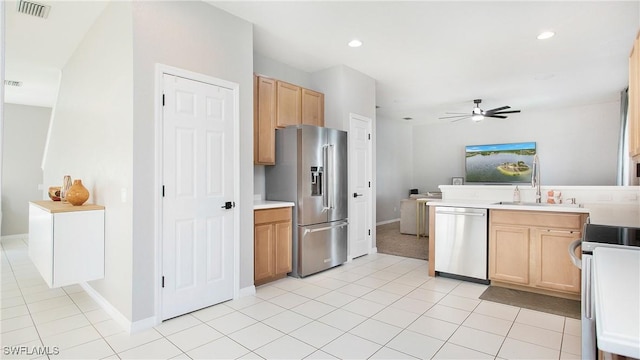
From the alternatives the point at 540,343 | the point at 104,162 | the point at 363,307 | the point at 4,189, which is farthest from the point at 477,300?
the point at 4,189

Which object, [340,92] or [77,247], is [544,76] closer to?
[340,92]

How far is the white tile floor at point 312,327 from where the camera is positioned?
7.41 ft

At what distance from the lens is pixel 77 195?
310cm

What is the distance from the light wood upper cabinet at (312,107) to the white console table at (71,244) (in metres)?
2.56

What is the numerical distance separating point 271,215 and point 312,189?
2.05ft

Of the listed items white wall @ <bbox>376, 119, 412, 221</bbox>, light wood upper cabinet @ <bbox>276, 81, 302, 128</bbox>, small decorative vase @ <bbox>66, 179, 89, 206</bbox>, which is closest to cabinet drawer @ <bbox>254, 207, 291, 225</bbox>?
light wood upper cabinet @ <bbox>276, 81, 302, 128</bbox>

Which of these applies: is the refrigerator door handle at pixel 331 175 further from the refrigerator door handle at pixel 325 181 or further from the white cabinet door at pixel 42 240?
the white cabinet door at pixel 42 240

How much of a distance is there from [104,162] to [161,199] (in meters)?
0.81

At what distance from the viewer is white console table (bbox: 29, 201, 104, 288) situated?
2.80 metres

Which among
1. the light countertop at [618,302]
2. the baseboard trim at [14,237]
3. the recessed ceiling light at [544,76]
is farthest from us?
the baseboard trim at [14,237]

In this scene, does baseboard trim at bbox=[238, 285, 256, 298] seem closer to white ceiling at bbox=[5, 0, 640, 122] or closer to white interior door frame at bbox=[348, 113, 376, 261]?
white interior door frame at bbox=[348, 113, 376, 261]

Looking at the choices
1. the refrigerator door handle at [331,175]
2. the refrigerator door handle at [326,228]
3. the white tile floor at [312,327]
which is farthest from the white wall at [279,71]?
the white tile floor at [312,327]

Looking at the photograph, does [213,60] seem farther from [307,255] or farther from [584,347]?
[584,347]

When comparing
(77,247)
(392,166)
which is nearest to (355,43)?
(77,247)
